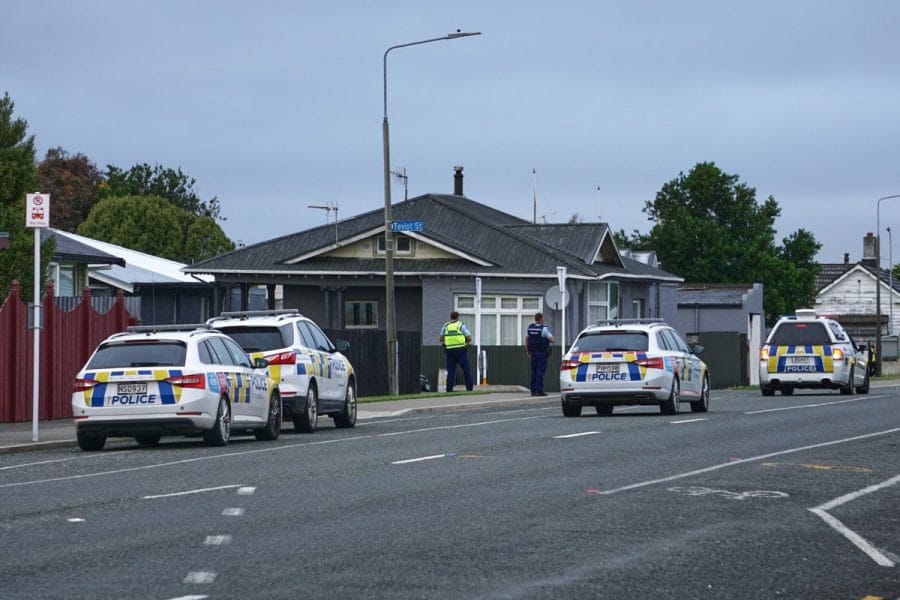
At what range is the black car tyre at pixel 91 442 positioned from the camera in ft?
66.6

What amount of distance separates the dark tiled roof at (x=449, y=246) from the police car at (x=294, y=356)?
994 inches

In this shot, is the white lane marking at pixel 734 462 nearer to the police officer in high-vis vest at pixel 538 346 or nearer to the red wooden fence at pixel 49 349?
the red wooden fence at pixel 49 349

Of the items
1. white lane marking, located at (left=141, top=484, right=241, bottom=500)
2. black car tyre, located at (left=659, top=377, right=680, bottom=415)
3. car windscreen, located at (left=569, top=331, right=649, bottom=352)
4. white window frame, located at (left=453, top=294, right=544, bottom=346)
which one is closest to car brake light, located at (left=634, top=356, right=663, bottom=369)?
car windscreen, located at (left=569, top=331, right=649, bottom=352)

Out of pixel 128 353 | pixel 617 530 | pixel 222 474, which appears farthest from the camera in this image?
pixel 128 353

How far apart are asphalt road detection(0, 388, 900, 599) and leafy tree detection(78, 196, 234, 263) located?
205 ft

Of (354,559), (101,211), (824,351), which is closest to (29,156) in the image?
(824,351)

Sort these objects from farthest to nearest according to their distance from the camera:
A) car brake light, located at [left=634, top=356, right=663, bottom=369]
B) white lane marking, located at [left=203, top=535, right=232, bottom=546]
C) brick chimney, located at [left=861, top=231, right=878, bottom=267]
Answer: brick chimney, located at [left=861, top=231, right=878, bottom=267]
car brake light, located at [left=634, top=356, right=663, bottom=369]
white lane marking, located at [left=203, top=535, right=232, bottom=546]

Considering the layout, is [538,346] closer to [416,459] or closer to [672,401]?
[672,401]

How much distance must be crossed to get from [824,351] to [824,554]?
92.4 ft

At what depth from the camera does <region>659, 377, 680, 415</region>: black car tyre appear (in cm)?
2724

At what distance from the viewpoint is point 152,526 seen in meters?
11.5

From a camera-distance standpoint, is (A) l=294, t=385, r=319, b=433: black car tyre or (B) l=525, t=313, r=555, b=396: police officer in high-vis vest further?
(B) l=525, t=313, r=555, b=396: police officer in high-vis vest

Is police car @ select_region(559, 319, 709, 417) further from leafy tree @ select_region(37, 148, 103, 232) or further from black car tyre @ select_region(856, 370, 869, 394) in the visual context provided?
leafy tree @ select_region(37, 148, 103, 232)

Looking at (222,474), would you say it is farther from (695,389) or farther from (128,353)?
(695,389)
